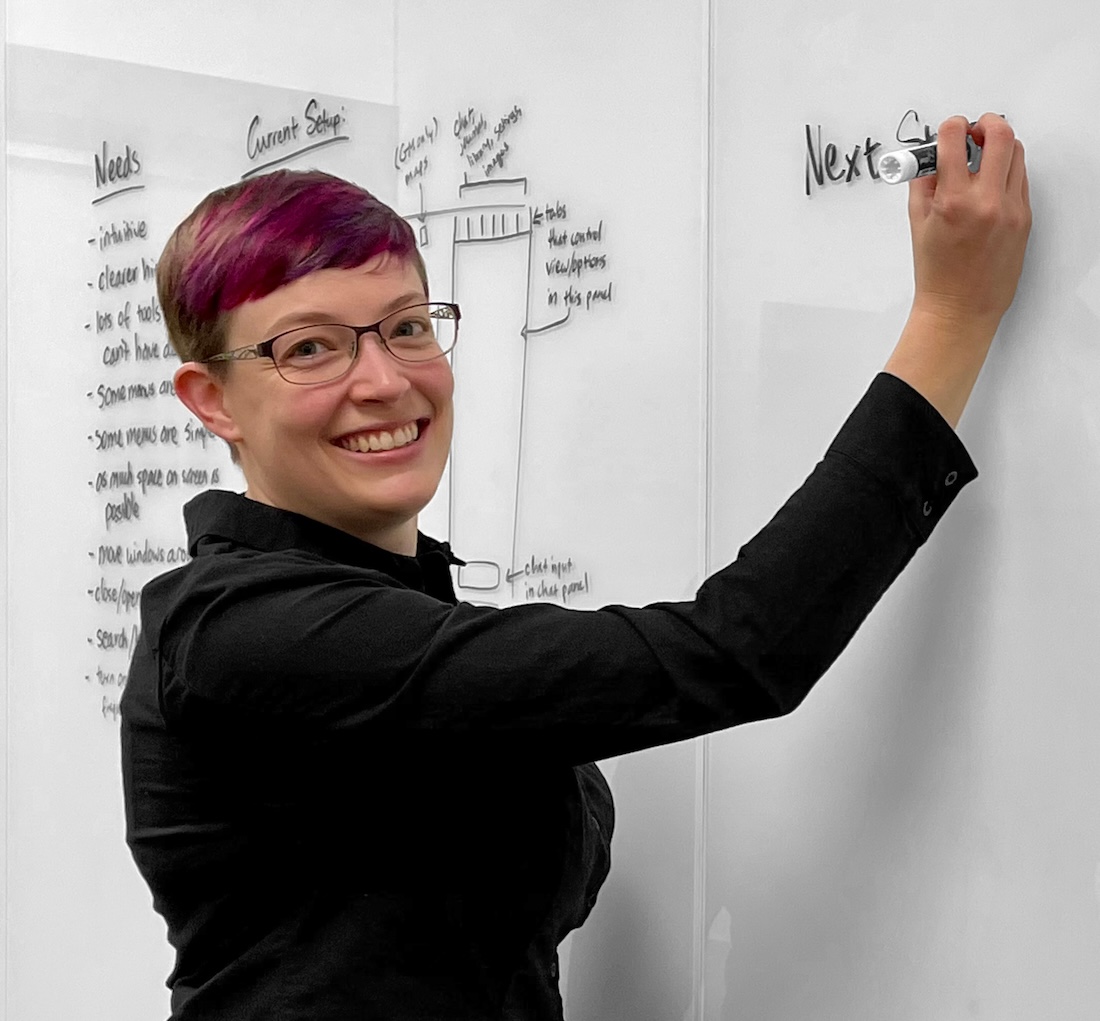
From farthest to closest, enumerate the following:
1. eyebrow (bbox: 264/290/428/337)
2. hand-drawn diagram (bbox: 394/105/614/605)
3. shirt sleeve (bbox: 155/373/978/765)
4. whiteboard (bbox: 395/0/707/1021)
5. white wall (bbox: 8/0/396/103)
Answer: white wall (bbox: 8/0/396/103) → hand-drawn diagram (bbox: 394/105/614/605) → whiteboard (bbox: 395/0/707/1021) → eyebrow (bbox: 264/290/428/337) → shirt sleeve (bbox: 155/373/978/765)

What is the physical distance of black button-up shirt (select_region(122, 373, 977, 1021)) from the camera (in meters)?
0.83

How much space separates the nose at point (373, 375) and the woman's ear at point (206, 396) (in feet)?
0.32

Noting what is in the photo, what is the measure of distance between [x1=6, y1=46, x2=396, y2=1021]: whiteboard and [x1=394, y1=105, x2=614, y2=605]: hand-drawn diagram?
34 cm

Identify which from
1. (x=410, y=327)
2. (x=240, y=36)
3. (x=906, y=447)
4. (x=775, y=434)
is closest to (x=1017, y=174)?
(x=906, y=447)

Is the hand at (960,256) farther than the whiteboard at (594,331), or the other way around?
the whiteboard at (594,331)

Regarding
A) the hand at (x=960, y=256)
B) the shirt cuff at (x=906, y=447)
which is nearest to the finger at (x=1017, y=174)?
the hand at (x=960, y=256)

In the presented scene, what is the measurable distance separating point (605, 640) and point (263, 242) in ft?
1.14

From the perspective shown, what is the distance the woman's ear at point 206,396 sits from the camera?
1017mm

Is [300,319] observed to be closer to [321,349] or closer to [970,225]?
[321,349]

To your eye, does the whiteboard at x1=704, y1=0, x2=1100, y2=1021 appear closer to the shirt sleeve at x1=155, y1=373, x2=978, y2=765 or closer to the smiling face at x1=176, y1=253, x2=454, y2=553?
the shirt sleeve at x1=155, y1=373, x2=978, y2=765

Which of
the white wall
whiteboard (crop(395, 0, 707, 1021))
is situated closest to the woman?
whiteboard (crop(395, 0, 707, 1021))

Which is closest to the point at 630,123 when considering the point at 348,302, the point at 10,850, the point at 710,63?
the point at 710,63

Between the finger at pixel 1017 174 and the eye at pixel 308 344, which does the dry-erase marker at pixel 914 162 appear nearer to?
the finger at pixel 1017 174

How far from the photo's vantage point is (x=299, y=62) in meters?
1.61
